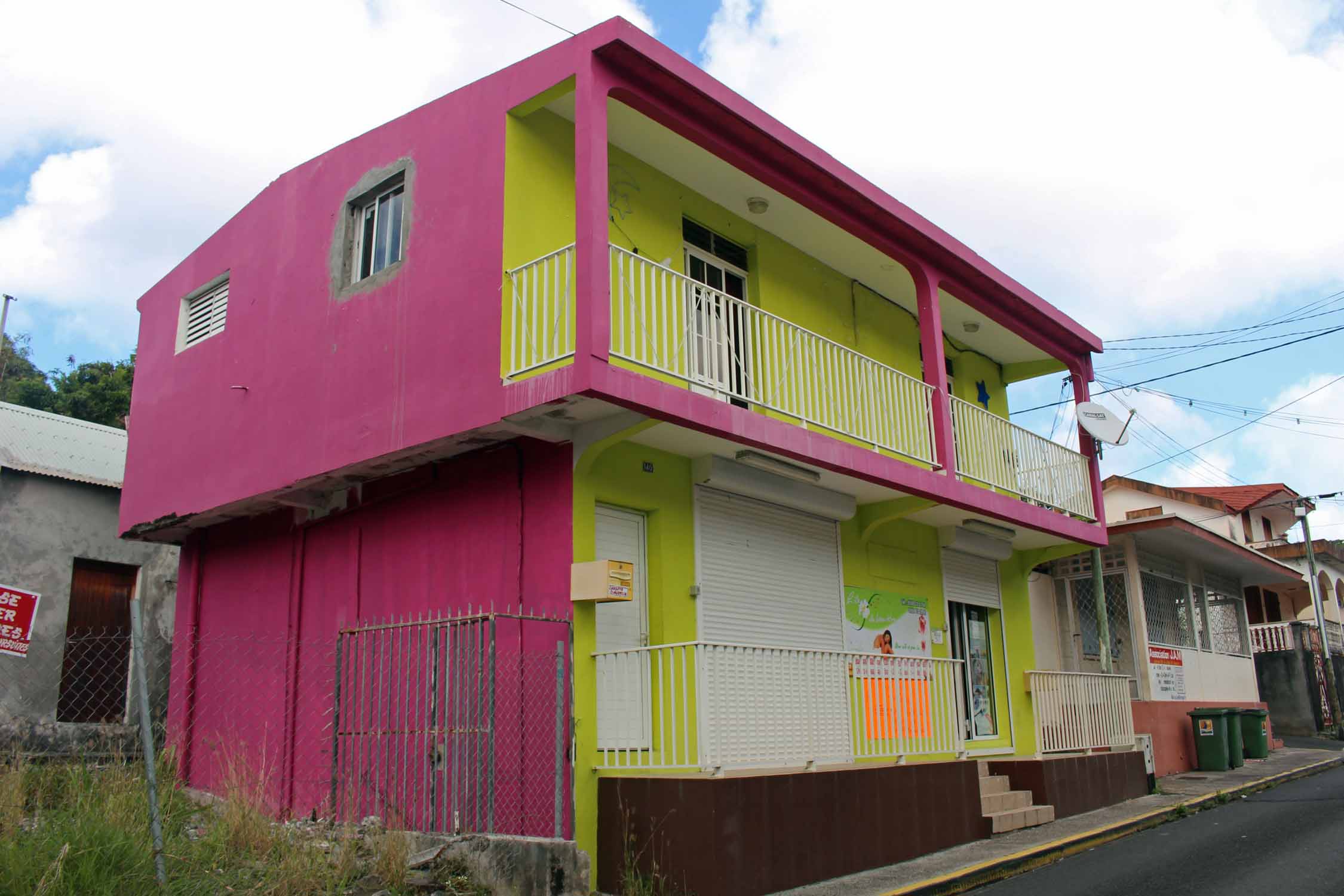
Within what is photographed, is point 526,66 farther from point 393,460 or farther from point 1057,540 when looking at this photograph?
point 1057,540

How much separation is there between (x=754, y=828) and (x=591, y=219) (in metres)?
4.71

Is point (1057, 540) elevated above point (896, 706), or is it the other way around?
point (1057, 540)

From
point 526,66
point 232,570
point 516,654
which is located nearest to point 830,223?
point 526,66

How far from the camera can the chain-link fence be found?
8102mm

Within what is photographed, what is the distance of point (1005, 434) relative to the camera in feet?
44.8

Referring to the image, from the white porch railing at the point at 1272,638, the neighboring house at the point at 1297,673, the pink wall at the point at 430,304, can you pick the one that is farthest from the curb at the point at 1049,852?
the white porch railing at the point at 1272,638

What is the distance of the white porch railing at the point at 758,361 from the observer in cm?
891

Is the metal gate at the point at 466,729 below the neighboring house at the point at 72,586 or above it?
below

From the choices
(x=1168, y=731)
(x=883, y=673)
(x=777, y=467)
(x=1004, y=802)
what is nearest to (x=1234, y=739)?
(x=1168, y=731)

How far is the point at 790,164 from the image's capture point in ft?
34.2

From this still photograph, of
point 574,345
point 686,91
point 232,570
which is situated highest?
point 686,91

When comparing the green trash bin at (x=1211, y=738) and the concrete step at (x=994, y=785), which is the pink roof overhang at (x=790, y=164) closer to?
the concrete step at (x=994, y=785)

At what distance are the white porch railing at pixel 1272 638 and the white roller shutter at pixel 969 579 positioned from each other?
1308 centimetres

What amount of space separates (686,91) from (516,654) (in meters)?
4.87
